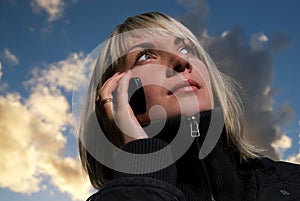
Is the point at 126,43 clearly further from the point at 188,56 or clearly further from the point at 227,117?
the point at 227,117

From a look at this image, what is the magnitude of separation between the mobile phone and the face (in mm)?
40

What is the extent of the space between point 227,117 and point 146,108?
0.78 meters

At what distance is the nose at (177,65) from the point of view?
3.24 metres

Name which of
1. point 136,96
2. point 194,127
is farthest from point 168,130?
point 136,96

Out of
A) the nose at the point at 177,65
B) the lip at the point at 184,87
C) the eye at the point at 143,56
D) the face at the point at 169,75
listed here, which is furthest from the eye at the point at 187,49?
the lip at the point at 184,87

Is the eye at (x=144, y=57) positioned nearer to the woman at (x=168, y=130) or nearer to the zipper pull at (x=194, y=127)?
the woman at (x=168, y=130)

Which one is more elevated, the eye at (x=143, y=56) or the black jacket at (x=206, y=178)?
the eye at (x=143, y=56)

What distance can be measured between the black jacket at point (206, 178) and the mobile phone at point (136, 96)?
404 mm

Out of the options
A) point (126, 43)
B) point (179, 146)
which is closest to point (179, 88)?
point (179, 146)

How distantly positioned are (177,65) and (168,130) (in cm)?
63

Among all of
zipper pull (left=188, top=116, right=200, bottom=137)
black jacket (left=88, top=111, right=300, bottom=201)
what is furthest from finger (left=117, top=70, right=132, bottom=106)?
zipper pull (left=188, top=116, right=200, bottom=137)

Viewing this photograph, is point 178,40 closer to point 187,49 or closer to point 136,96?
point 187,49

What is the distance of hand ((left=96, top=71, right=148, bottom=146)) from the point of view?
2.84m

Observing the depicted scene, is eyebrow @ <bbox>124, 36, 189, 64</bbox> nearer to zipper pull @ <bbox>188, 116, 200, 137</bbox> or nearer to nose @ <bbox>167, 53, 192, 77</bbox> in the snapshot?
nose @ <bbox>167, 53, 192, 77</bbox>
